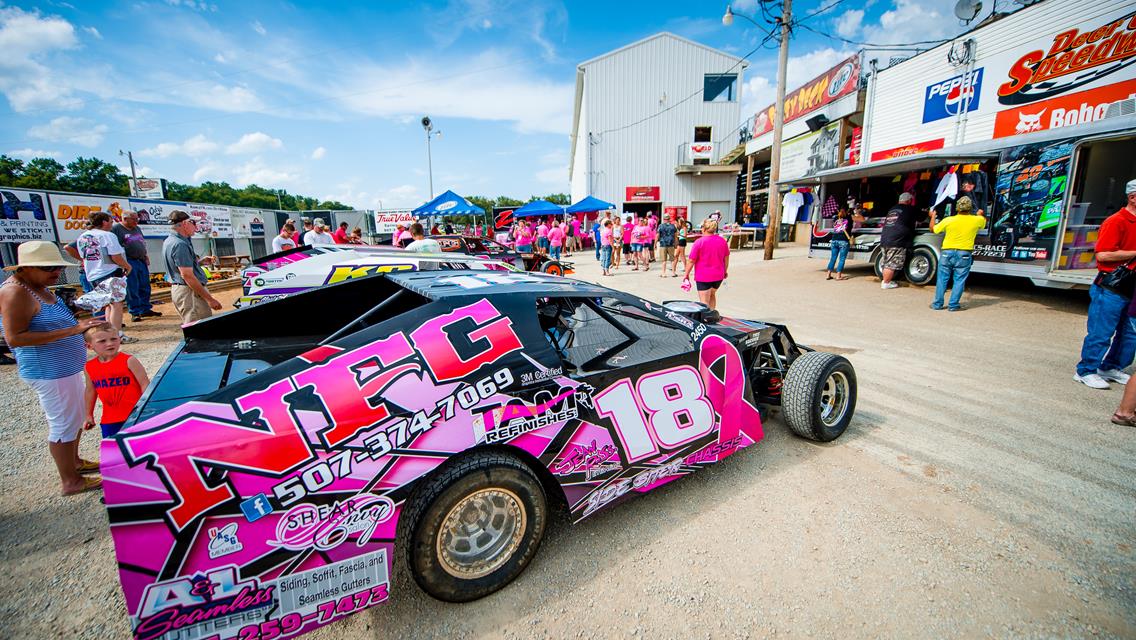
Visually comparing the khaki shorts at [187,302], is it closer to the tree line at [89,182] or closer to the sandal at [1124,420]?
the sandal at [1124,420]

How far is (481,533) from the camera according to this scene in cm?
200

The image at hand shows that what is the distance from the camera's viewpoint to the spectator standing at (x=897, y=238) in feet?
Result: 28.6

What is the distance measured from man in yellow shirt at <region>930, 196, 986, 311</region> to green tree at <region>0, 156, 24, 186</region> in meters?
65.2

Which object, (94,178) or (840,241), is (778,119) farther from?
(94,178)

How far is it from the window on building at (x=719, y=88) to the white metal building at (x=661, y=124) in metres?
0.05

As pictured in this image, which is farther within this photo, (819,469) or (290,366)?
(819,469)

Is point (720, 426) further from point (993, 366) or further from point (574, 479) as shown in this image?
point (993, 366)

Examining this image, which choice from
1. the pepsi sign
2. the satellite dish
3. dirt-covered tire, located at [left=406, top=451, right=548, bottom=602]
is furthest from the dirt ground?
the satellite dish

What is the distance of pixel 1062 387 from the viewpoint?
4.13 meters

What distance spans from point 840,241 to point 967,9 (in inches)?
286

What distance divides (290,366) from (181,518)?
566mm

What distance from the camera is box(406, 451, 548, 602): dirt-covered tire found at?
5.89ft

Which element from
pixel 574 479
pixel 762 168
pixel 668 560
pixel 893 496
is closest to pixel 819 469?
pixel 893 496

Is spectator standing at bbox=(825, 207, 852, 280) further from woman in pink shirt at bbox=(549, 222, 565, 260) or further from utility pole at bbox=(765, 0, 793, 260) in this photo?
woman in pink shirt at bbox=(549, 222, 565, 260)
